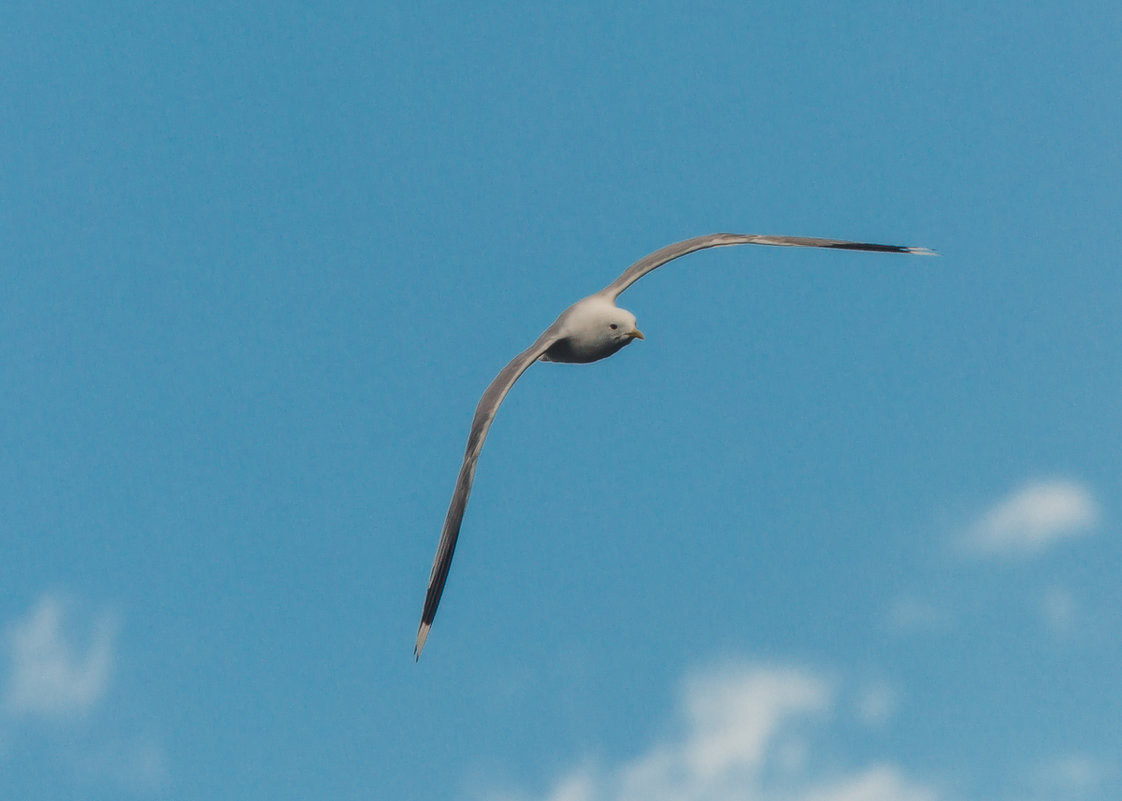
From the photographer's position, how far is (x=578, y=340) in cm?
1767

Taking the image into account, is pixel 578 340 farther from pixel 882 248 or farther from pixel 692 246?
pixel 882 248

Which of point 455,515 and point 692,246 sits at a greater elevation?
point 692,246

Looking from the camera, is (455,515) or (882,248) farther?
(882,248)

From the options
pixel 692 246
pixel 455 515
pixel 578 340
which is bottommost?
pixel 455 515

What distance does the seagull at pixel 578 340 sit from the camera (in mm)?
14227

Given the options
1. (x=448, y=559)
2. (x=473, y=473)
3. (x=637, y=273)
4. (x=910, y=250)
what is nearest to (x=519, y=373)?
(x=473, y=473)

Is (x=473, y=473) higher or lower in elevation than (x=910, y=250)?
lower

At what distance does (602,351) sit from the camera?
59.4 ft

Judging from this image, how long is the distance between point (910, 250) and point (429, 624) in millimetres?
11905

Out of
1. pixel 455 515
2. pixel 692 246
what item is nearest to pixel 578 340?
pixel 692 246

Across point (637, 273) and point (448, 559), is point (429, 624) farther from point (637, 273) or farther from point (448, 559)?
point (637, 273)

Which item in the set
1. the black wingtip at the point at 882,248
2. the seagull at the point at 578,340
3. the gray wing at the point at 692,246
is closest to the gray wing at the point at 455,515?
the seagull at the point at 578,340

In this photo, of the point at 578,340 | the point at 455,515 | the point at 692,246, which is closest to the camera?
the point at 455,515

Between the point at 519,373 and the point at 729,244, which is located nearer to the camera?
the point at 519,373
